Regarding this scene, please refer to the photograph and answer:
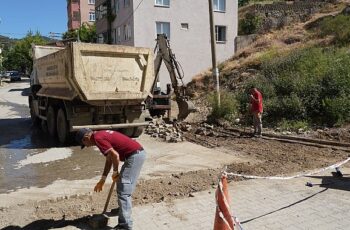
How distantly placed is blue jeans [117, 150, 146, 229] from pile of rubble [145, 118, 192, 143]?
23.5 feet

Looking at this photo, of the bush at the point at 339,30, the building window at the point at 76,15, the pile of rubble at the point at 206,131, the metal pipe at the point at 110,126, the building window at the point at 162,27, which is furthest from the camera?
the building window at the point at 76,15

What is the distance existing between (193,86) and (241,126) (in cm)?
1310

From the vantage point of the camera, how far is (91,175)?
9117 mm

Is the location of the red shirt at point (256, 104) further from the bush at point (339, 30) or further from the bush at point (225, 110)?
the bush at point (339, 30)

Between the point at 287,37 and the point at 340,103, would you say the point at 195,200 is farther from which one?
the point at 287,37

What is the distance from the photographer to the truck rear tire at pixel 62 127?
12711mm

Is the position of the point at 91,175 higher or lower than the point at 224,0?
lower

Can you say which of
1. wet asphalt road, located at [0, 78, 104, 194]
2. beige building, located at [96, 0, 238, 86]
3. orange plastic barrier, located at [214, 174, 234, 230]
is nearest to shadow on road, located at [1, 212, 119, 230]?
orange plastic barrier, located at [214, 174, 234, 230]

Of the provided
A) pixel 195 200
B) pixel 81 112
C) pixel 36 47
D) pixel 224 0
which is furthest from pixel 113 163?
pixel 224 0

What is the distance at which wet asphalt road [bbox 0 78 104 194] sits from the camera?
352 inches

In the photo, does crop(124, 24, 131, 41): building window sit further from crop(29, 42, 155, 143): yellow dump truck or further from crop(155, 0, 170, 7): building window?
crop(29, 42, 155, 143): yellow dump truck

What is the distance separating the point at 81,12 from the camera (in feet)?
274

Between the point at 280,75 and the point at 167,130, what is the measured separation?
647cm

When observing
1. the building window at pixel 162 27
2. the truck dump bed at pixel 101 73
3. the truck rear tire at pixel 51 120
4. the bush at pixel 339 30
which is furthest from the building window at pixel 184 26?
the truck dump bed at pixel 101 73
